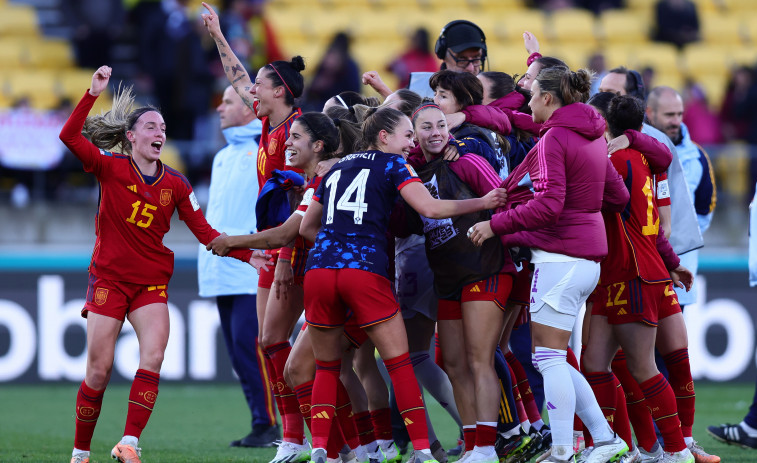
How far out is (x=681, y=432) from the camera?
558cm

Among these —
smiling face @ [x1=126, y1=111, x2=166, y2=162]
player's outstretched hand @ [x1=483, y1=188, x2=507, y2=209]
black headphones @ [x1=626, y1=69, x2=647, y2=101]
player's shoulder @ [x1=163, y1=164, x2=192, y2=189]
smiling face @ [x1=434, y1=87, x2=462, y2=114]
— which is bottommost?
player's outstretched hand @ [x1=483, y1=188, x2=507, y2=209]

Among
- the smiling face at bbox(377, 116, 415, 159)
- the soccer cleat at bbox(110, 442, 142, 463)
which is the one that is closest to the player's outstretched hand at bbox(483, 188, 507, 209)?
the smiling face at bbox(377, 116, 415, 159)

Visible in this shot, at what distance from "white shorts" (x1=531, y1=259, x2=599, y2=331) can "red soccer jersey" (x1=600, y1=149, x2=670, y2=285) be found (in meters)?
0.38

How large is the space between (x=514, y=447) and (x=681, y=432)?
2.87 ft

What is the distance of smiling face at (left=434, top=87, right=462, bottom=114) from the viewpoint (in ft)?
19.3

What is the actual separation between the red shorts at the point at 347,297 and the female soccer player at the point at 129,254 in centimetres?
85

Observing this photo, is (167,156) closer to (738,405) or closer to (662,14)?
(738,405)

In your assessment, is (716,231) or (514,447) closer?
(514,447)

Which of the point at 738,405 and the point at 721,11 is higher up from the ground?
the point at 721,11

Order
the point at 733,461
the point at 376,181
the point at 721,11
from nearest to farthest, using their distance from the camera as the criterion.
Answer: the point at 376,181 → the point at 733,461 → the point at 721,11

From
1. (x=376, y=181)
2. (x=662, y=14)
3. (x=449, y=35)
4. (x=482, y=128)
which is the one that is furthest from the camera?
(x=662, y=14)

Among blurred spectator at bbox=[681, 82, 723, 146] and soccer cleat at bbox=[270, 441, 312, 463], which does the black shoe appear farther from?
blurred spectator at bbox=[681, 82, 723, 146]

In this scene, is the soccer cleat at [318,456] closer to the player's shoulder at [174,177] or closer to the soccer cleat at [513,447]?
the soccer cleat at [513,447]

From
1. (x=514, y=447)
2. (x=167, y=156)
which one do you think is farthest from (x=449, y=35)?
(x=167, y=156)
